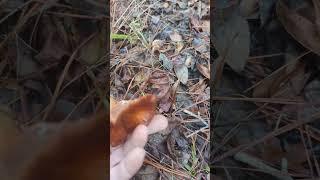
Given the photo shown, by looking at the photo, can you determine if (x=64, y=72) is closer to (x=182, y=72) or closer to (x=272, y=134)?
(x=182, y=72)

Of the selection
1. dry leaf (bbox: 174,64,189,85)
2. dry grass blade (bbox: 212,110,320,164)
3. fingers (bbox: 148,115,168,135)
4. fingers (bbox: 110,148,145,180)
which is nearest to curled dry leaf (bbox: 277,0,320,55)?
dry grass blade (bbox: 212,110,320,164)

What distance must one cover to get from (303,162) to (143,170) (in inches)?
16.2

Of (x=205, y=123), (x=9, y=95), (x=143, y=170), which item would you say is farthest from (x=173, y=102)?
(x=9, y=95)

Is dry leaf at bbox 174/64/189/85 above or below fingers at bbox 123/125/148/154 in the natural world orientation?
above

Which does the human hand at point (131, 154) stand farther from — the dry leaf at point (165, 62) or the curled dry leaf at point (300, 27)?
the curled dry leaf at point (300, 27)

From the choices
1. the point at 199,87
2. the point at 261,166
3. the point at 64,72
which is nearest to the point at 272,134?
Result: the point at 261,166

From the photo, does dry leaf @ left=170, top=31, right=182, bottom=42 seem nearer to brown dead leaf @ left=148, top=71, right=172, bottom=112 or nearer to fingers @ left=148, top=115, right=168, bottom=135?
brown dead leaf @ left=148, top=71, right=172, bottom=112

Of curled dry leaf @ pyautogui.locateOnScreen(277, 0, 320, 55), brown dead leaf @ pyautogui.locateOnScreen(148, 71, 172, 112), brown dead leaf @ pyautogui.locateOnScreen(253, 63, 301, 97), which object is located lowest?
brown dead leaf @ pyautogui.locateOnScreen(148, 71, 172, 112)

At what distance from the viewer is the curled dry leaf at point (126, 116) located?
136 centimetres

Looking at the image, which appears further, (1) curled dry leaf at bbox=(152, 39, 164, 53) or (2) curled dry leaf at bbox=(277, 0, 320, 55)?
(1) curled dry leaf at bbox=(152, 39, 164, 53)

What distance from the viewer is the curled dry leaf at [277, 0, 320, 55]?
125cm

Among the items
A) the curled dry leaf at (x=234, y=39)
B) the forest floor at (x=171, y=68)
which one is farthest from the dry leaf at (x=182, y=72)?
the curled dry leaf at (x=234, y=39)

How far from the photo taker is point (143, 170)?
1.38 metres

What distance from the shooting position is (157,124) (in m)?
1.37
